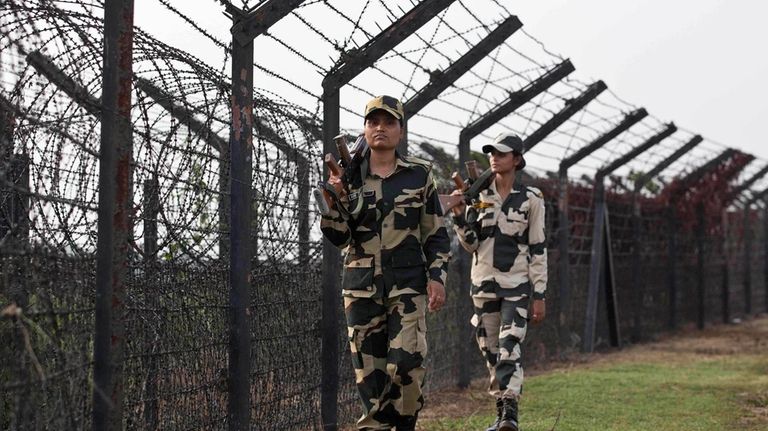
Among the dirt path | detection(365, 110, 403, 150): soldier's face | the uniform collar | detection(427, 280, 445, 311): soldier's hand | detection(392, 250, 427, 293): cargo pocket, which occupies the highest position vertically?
detection(365, 110, 403, 150): soldier's face

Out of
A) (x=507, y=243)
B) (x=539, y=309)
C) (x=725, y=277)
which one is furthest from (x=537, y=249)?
(x=725, y=277)

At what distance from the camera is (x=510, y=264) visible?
636 centimetres

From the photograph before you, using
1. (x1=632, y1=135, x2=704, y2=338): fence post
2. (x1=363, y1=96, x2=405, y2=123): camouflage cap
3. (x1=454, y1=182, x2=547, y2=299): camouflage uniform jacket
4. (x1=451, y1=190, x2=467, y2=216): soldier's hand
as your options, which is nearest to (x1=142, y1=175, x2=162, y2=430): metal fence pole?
(x1=363, y1=96, x2=405, y2=123): camouflage cap

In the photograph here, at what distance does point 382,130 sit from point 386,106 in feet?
0.40

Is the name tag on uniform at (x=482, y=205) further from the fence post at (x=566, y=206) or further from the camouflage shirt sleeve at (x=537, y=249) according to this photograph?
the fence post at (x=566, y=206)

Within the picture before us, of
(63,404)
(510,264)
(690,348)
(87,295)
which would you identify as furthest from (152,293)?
(690,348)

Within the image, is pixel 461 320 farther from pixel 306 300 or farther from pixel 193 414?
pixel 193 414

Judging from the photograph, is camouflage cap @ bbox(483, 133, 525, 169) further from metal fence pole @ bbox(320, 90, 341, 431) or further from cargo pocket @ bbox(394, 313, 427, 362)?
cargo pocket @ bbox(394, 313, 427, 362)

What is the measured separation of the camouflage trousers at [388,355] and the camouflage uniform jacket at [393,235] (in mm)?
69

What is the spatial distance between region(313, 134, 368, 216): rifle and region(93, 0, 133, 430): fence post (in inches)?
45.0

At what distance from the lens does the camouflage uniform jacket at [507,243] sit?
635cm

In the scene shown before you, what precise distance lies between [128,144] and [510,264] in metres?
3.19

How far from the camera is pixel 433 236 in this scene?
197 inches

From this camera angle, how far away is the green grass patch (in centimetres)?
688
